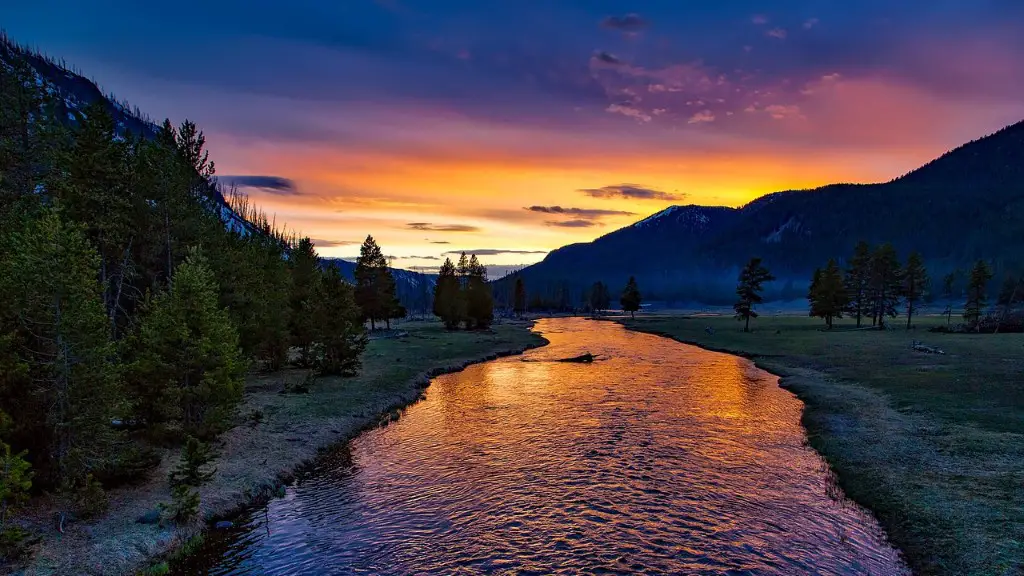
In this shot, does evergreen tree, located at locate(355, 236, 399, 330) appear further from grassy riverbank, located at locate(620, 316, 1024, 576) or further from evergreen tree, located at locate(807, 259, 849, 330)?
evergreen tree, located at locate(807, 259, 849, 330)

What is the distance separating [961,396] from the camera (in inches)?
1366

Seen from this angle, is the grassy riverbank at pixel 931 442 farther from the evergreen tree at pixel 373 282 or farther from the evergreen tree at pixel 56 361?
the evergreen tree at pixel 373 282

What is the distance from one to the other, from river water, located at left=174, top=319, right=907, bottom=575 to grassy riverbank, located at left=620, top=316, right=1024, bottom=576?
1416 mm

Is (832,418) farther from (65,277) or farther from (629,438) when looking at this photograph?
(65,277)

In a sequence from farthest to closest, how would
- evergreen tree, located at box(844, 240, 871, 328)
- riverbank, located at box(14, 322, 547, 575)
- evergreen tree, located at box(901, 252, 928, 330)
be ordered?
evergreen tree, located at box(844, 240, 871, 328) < evergreen tree, located at box(901, 252, 928, 330) < riverbank, located at box(14, 322, 547, 575)

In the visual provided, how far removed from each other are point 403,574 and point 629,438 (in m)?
17.4

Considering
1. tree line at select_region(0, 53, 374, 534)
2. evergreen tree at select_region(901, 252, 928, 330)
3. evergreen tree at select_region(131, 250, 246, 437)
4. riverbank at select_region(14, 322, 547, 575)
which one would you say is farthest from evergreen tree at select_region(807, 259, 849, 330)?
evergreen tree at select_region(131, 250, 246, 437)

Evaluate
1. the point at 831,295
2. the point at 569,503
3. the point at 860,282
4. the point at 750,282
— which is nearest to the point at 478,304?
the point at 750,282

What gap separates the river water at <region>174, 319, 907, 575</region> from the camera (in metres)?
16.8

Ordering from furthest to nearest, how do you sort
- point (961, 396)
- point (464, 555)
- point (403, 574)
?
point (961, 396) < point (464, 555) < point (403, 574)

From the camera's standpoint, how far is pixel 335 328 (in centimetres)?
4925

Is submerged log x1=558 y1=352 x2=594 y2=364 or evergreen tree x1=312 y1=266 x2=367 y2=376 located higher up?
evergreen tree x1=312 y1=266 x2=367 y2=376

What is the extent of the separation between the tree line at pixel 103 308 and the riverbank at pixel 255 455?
1.14 meters

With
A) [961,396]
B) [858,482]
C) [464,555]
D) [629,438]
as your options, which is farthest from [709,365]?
[464,555]
